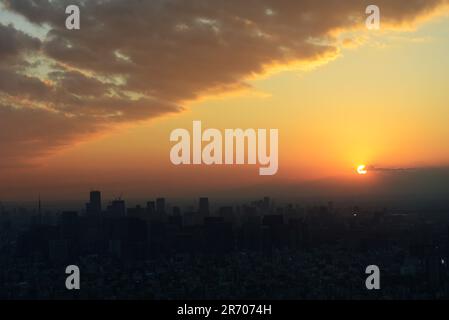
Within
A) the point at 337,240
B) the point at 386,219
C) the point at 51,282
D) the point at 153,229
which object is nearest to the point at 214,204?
the point at 153,229

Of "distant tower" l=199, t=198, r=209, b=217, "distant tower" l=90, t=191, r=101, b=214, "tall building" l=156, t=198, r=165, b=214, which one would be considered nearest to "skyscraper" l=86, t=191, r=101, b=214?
"distant tower" l=90, t=191, r=101, b=214

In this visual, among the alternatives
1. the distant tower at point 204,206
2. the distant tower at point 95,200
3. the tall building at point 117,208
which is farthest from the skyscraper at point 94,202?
Result: the distant tower at point 204,206

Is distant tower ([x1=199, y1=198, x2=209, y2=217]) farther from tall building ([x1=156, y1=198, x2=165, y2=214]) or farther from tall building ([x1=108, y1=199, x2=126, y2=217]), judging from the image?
tall building ([x1=108, y1=199, x2=126, y2=217])

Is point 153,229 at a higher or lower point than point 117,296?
higher

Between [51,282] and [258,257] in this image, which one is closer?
[51,282]

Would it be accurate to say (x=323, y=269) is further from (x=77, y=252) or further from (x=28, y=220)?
(x=28, y=220)

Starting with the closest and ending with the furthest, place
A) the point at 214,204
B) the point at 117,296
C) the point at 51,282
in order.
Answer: the point at 117,296 → the point at 51,282 → the point at 214,204

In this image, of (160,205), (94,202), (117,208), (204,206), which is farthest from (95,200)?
(204,206)

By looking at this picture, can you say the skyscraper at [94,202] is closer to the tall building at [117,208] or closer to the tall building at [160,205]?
the tall building at [117,208]
